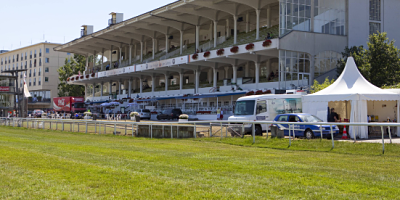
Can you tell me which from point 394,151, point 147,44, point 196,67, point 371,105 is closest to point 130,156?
point 394,151

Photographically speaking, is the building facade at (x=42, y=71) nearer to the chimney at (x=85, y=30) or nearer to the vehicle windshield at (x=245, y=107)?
the chimney at (x=85, y=30)

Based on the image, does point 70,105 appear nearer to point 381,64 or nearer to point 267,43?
point 267,43

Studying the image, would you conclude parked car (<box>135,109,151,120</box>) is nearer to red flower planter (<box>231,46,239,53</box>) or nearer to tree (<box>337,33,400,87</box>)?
red flower planter (<box>231,46,239,53</box>)

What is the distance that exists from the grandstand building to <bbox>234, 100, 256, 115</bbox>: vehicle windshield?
1382 cm

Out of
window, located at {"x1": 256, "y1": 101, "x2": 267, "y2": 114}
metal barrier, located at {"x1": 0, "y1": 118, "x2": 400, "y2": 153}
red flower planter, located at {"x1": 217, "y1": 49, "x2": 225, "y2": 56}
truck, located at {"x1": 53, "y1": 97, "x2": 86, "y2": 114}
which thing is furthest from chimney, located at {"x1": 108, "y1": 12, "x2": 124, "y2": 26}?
window, located at {"x1": 256, "y1": 101, "x2": 267, "y2": 114}

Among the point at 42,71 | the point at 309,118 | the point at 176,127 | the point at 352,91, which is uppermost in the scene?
the point at 42,71

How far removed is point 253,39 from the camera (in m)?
49.5

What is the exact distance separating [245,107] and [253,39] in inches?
980

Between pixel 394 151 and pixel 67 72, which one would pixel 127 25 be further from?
pixel 394 151

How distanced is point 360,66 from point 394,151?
26.2 metres

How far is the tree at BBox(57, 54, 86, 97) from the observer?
104m

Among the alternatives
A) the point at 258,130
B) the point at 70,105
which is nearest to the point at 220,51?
the point at 258,130

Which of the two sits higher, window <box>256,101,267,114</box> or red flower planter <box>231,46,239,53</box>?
red flower planter <box>231,46,239,53</box>

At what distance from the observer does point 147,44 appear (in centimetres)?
8050
